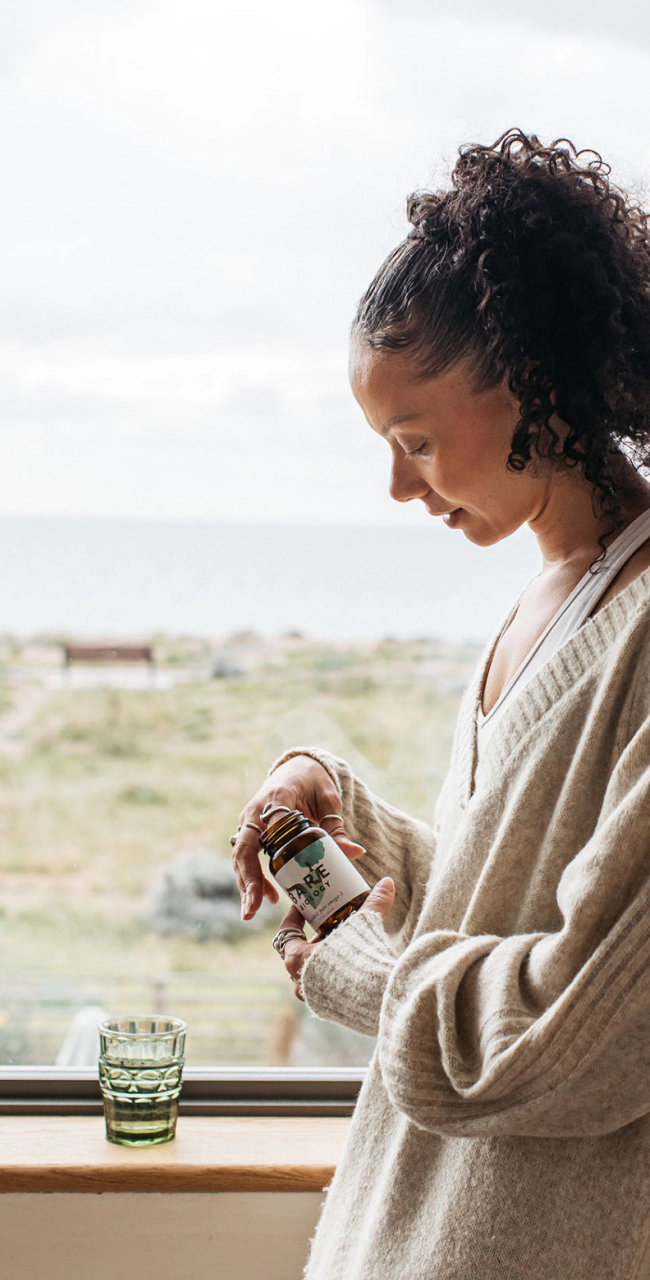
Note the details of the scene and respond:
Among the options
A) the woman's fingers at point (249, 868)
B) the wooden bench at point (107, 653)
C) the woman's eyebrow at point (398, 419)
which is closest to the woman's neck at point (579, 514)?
the woman's eyebrow at point (398, 419)

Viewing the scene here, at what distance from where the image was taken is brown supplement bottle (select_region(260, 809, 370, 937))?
79 cm

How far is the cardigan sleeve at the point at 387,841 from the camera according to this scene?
3.32 ft

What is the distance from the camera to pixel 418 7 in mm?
1419

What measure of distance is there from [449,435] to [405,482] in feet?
0.24

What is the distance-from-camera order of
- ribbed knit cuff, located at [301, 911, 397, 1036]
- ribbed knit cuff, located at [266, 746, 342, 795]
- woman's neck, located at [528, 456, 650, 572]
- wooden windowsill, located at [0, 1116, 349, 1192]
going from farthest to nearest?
wooden windowsill, located at [0, 1116, 349, 1192] → ribbed knit cuff, located at [266, 746, 342, 795] → woman's neck, located at [528, 456, 650, 572] → ribbed knit cuff, located at [301, 911, 397, 1036]

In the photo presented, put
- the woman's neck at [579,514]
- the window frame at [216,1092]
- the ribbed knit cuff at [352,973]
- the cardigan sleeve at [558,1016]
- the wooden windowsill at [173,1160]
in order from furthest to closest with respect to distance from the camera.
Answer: the window frame at [216,1092], the wooden windowsill at [173,1160], the woman's neck at [579,514], the ribbed knit cuff at [352,973], the cardigan sleeve at [558,1016]

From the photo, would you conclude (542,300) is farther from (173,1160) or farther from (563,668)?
(173,1160)

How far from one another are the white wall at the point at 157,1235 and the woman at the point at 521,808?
423 millimetres

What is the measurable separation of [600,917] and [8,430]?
1144mm

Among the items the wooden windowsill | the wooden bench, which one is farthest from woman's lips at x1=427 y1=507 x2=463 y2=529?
the wooden windowsill

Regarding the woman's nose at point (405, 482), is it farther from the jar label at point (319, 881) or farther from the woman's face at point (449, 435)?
the jar label at point (319, 881)

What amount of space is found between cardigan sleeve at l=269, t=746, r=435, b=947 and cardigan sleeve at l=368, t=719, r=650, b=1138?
340 millimetres

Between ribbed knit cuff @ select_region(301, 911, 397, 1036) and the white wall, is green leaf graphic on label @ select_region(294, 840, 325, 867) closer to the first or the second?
ribbed knit cuff @ select_region(301, 911, 397, 1036)

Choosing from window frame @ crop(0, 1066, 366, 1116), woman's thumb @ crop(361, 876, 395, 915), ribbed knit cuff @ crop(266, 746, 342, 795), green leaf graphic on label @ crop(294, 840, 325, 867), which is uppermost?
ribbed knit cuff @ crop(266, 746, 342, 795)
